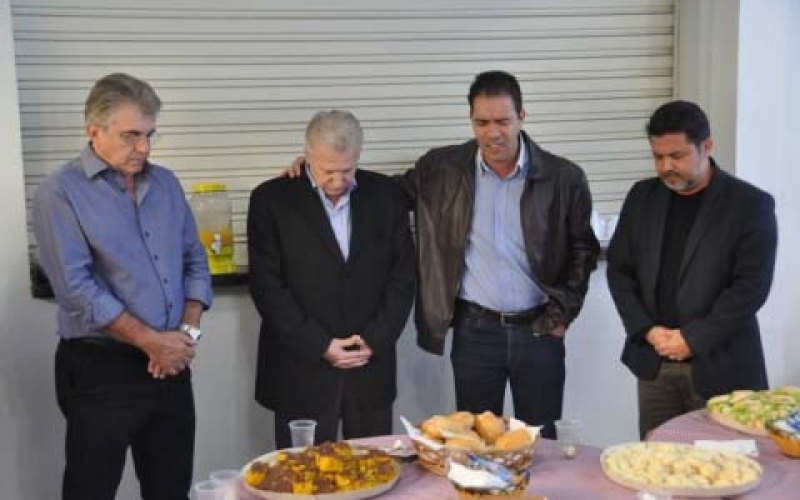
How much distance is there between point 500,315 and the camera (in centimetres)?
311

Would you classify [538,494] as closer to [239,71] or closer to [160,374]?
[160,374]

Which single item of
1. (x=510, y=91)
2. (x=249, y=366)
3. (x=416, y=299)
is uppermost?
(x=510, y=91)

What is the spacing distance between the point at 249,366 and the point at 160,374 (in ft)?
2.89

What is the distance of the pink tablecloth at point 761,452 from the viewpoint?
1.97 m

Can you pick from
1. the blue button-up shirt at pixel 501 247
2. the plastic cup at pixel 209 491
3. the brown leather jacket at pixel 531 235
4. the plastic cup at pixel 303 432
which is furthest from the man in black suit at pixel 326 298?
the plastic cup at pixel 209 491

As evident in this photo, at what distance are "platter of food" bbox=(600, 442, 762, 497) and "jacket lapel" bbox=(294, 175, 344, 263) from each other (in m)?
1.17

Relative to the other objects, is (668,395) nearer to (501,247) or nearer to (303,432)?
(501,247)

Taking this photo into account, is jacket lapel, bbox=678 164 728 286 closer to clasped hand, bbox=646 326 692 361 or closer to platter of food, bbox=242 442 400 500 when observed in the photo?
clasped hand, bbox=646 326 692 361

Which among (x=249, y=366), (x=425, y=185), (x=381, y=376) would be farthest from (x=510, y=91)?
(x=249, y=366)

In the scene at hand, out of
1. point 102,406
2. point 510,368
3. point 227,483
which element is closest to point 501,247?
point 510,368

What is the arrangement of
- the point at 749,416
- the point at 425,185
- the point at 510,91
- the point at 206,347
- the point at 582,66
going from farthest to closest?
the point at 582,66, the point at 206,347, the point at 425,185, the point at 510,91, the point at 749,416

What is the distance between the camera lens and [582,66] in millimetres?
3959

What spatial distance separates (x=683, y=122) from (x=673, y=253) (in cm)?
40

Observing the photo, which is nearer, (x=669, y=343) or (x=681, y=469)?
(x=681, y=469)
